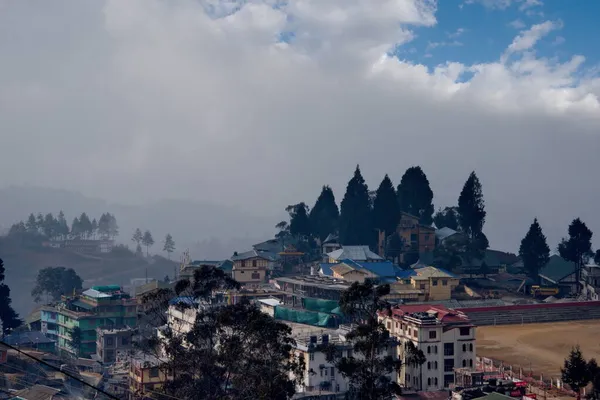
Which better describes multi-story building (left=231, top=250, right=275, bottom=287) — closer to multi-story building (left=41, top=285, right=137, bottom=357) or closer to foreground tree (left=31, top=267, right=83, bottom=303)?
multi-story building (left=41, top=285, right=137, bottom=357)

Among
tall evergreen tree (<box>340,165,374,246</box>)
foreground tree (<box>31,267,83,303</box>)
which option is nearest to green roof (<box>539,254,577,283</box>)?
tall evergreen tree (<box>340,165,374,246</box>)

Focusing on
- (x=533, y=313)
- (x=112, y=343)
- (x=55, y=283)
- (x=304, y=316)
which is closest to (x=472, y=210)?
(x=533, y=313)

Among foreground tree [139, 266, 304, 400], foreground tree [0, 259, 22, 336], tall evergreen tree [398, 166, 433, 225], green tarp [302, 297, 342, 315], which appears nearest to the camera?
foreground tree [139, 266, 304, 400]

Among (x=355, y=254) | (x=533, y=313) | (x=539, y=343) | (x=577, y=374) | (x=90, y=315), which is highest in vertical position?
(x=355, y=254)

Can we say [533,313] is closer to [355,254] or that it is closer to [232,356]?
[355,254]

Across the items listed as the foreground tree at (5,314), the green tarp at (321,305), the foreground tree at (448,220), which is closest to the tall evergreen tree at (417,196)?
the foreground tree at (448,220)

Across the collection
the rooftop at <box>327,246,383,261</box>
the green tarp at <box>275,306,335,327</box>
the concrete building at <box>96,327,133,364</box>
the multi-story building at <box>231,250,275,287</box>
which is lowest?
the concrete building at <box>96,327,133,364</box>

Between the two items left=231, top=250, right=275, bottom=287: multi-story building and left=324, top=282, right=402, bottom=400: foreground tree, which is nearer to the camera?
left=324, top=282, right=402, bottom=400: foreground tree
